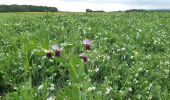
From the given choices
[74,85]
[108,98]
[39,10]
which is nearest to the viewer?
[74,85]

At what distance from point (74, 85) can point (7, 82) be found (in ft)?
5.73

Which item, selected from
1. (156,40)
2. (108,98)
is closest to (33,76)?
(108,98)

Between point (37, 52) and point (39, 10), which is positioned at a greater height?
point (37, 52)

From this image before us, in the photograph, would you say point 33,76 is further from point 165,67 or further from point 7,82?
point 165,67

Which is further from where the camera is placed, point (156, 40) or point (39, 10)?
point (39, 10)

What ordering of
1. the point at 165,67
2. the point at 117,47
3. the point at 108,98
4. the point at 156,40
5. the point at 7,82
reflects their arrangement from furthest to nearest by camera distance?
1. the point at 156,40
2. the point at 117,47
3. the point at 165,67
4. the point at 7,82
5. the point at 108,98

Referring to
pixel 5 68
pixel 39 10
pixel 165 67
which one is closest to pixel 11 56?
→ pixel 5 68

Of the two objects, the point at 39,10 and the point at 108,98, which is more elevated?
the point at 108,98

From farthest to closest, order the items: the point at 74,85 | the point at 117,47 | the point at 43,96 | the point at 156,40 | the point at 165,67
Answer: the point at 156,40 → the point at 117,47 → the point at 165,67 → the point at 43,96 → the point at 74,85

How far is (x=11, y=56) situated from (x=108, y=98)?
2.10 metres

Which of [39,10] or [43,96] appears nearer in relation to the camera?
[43,96]

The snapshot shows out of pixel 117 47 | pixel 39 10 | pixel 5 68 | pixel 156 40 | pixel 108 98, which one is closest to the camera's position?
pixel 108 98

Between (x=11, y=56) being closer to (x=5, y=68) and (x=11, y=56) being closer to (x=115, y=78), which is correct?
(x=5, y=68)

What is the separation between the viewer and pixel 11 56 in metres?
6.46
